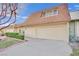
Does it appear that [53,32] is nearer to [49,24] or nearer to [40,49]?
[49,24]

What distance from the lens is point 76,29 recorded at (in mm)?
4887

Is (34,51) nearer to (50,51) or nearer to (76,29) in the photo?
(50,51)

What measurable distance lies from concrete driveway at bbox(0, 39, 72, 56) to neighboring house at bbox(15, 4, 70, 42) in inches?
2.4

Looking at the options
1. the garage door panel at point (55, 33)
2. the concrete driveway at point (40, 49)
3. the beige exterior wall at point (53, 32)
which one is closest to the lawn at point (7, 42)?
the concrete driveway at point (40, 49)

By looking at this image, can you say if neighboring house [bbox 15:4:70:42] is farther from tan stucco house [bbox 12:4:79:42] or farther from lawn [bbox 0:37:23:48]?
lawn [bbox 0:37:23:48]

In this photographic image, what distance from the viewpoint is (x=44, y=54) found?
488cm

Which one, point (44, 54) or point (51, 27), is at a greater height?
point (51, 27)

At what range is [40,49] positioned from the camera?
193 inches

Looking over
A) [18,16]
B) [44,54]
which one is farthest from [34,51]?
[18,16]

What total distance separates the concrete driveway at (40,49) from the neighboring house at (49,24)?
0.20 ft

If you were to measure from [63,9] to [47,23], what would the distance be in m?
0.24

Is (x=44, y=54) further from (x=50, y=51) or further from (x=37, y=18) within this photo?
(x=37, y=18)

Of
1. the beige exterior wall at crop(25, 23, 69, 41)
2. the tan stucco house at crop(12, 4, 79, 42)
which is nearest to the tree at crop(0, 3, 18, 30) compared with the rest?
the tan stucco house at crop(12, 4, 79, 42)

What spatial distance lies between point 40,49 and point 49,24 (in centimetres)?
30
